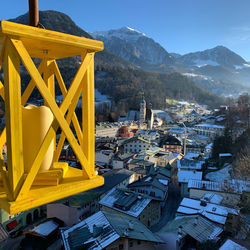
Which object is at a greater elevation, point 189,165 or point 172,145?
point 189,165

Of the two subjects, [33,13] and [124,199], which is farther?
[124,199]

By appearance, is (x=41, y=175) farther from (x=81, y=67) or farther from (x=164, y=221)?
(x=164, y=221)

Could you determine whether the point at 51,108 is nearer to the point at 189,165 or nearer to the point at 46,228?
the point at 46,228

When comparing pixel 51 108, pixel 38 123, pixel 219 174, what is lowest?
pixel 219 174

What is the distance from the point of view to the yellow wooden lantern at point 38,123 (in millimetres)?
1569

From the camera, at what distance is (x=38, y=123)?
193 cm

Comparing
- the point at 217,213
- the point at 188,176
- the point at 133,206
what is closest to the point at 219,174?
the point at 188,176

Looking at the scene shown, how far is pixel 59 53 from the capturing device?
7.39 ft

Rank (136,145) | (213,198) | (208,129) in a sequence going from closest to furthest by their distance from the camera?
(213,198) < (136,145) < (208,129)

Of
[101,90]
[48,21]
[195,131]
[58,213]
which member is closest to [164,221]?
[58,213]

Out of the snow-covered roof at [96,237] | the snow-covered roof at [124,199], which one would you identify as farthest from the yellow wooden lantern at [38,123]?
the snow-covered roof at [124,199]

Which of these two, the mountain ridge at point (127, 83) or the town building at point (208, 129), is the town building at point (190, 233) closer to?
the town building at point (208, 129)

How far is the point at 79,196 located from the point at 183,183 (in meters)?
9.20

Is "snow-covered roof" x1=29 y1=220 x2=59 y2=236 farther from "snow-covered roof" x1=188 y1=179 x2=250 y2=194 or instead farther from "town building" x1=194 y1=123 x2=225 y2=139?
"town building" x1=194 y1=123 x2=225 y2=139
